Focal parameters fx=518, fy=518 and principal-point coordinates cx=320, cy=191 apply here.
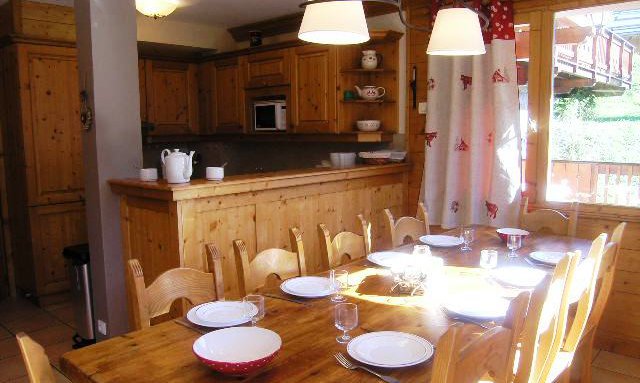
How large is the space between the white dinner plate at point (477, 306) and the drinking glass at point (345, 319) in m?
0.36

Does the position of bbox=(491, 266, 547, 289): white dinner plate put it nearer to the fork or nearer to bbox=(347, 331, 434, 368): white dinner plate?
bbox=(347, 331, 434, 368): white dinner plate

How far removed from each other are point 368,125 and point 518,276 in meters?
2.26

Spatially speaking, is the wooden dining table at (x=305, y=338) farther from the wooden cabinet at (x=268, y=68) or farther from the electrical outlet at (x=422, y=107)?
the wooden cabinet at (x=268, y=68)

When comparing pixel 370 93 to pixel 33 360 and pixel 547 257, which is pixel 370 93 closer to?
pixel 547 257

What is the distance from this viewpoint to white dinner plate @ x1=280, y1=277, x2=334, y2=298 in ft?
6.07

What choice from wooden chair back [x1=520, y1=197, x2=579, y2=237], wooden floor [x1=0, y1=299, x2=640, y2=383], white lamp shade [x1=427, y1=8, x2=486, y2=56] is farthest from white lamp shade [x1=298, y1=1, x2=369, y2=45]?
wooden floor [x1=0, y1=299, x2=640, y2=383]

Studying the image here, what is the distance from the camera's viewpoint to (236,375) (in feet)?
4.14

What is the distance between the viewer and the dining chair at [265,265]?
2.03m

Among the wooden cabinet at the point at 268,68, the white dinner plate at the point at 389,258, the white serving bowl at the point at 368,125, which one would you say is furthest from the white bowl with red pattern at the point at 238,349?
the wooden cabinet at the point at 268,68

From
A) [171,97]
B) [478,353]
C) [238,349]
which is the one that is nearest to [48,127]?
[171,97]

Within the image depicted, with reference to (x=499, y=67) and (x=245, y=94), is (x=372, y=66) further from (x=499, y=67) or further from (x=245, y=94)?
(x=245, y=94)

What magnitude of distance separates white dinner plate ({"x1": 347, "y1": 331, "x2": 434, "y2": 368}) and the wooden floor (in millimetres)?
1982

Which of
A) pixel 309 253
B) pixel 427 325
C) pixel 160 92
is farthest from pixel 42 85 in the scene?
pixel 427 325

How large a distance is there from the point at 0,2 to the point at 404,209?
11.8ft
